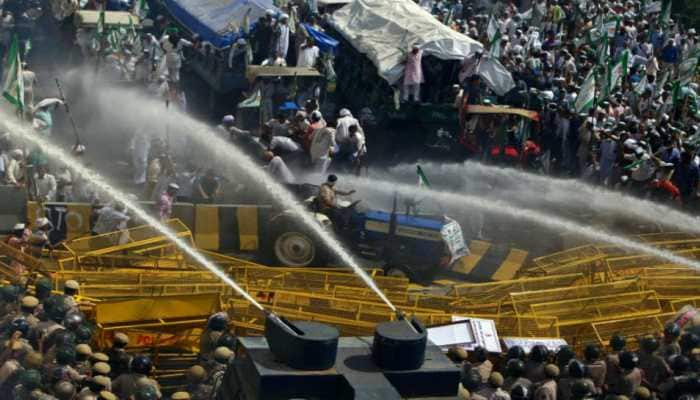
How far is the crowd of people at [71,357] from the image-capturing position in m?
12.9

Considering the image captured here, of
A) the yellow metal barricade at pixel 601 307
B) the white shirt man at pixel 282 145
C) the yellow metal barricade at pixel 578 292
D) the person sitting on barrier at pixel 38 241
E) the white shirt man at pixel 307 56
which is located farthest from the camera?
the white shirt man at pixel 307 56

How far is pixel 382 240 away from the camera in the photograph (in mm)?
20422

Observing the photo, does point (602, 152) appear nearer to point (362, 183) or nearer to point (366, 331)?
point (362, 183)

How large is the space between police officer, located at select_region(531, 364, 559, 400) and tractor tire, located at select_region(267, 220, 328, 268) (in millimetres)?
6909

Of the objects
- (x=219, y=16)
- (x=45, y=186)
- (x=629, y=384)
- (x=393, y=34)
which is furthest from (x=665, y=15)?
(x=629, y=384)

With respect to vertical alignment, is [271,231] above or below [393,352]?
below

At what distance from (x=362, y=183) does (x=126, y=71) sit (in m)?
7.52

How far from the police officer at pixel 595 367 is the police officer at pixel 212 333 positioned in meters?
4.38

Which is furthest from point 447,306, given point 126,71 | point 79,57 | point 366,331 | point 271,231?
point 79,57

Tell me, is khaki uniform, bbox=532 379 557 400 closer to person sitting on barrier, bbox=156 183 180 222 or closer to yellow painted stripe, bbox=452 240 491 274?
yellow painted stripe, bbox=452 240 491 274

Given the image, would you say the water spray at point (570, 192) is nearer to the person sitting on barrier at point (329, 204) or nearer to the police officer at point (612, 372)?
the person sitting on barrier at point (329, 204)

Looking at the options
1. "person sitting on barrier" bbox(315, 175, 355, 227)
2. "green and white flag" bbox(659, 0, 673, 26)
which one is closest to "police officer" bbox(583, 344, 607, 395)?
"person sitting on barrier" bbox(315, 175, 355, 227)

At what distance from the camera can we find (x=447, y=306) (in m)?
17.3

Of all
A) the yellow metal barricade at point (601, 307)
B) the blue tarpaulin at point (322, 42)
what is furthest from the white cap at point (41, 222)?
the blue tarpaulin at point (322, 42)
